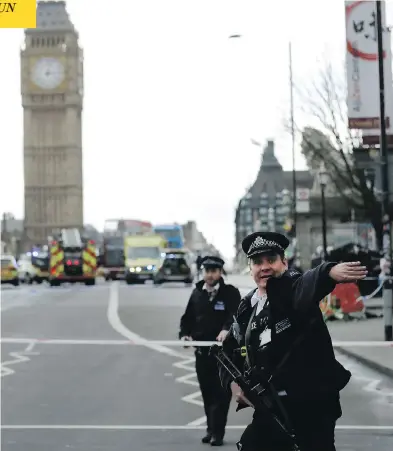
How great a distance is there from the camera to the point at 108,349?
63.6 ft

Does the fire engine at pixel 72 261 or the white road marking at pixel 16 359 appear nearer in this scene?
the white road marking at pixel 16 359

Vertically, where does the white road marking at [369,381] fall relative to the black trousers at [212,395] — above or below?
below

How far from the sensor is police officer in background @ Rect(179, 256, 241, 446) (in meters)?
9.60

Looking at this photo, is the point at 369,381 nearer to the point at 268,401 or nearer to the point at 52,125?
the point at 268,401

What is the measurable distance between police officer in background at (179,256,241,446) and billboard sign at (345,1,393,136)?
19014 mm

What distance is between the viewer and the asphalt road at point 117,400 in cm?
977

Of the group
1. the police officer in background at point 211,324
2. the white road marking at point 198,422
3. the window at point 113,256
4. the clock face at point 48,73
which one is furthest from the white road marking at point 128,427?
the clock face at point 48,73

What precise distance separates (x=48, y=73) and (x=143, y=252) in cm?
13042

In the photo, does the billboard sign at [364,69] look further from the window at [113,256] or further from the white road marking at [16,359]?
the window at [113,256]

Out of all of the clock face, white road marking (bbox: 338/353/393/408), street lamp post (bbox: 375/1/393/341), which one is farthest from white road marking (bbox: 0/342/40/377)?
the clock face

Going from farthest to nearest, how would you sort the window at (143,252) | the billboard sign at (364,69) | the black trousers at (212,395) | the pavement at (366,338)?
the window at (143,252)
the billboard sign at (364,69)
the pavement at (366,338)
the black trousers at (212,395)

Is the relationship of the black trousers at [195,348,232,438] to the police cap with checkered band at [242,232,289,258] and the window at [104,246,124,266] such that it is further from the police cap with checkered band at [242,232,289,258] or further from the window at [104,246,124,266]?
the window at [104,246,124,266]

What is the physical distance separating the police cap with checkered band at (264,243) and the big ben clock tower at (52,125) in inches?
6993

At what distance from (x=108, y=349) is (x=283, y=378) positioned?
47.1ft
